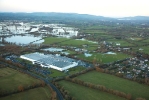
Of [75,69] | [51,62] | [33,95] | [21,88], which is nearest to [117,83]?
[75,69]

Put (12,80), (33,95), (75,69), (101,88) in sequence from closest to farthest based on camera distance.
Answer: (33,95), (101,88), (12,80), (75,69)

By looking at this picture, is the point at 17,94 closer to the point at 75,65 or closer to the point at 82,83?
the point at 82,83

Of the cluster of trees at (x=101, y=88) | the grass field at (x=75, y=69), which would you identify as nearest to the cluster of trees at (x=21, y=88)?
the cluster of trees at (x=101, y=88)

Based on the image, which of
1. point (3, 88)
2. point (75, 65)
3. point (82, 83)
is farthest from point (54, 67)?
point (3, 88)

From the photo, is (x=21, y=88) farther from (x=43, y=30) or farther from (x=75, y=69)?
(x=43, y=30)

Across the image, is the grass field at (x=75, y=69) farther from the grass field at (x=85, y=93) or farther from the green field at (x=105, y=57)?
the grass field at (x=85, y=93)

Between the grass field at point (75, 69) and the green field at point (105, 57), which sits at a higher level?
the green field at point (105, 57)
